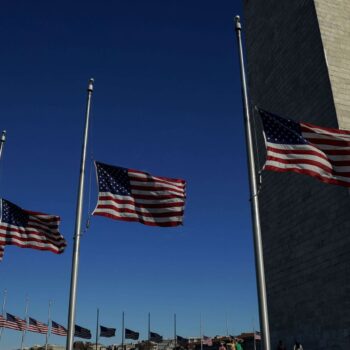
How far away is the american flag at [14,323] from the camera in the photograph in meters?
43.8

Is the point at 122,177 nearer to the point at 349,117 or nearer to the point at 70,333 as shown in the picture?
the point at 70,333

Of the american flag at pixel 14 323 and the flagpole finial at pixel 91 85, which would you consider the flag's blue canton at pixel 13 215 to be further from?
the american flag at pixel 14 323

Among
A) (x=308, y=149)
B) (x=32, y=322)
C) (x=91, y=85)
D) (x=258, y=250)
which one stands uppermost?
(x=91, y=85)

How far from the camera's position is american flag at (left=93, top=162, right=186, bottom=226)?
14.1 meters

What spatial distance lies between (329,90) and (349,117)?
1.83 m

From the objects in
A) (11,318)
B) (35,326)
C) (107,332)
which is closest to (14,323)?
(11,318)

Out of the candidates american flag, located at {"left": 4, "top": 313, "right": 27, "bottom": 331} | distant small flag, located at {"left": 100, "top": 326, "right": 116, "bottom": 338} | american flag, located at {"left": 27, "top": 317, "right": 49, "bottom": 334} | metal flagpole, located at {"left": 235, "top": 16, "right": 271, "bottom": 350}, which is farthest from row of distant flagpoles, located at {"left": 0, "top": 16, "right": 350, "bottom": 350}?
distant small flag, located at {"left": 100, "top": 326, "right": 116, "bottom": 338}

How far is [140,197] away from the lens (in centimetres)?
1434

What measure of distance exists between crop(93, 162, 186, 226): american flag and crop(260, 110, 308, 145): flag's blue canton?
331 centimetres

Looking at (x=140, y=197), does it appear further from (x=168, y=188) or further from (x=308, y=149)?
(x=308, y=149)

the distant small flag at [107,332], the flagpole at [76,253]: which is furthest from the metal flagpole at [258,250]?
the distant small flag at [107,332]

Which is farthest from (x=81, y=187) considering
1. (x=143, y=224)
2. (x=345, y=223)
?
(x=345, y=223)

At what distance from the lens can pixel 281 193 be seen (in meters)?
29.4

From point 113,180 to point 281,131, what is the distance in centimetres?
523
